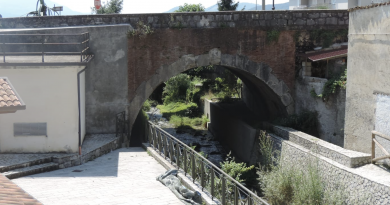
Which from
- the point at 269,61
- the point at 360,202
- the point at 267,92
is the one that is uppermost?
the point at 269,61

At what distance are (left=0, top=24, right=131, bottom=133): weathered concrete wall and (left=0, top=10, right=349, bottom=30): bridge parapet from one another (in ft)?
2.29

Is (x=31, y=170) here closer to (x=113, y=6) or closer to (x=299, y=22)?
(x=299, y=22)

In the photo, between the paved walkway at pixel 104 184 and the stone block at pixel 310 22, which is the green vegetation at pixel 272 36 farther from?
the paved walkway at pixel 104 184

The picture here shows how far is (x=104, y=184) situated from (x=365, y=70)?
19.6ft

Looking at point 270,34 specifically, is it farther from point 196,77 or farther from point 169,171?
point 196,77

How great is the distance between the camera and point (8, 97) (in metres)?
6.35

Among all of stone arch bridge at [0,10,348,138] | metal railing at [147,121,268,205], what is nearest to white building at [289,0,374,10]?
stone arch bridge at [0,10,348,138]

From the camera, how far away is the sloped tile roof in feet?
19.8

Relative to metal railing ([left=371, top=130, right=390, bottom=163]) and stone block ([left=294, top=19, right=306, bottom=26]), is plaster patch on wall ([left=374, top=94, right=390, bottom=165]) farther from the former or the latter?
stone block ([left=294, top=19, right=306, bottom=26])

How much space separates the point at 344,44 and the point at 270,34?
2309mm

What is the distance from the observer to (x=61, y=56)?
13.3 m

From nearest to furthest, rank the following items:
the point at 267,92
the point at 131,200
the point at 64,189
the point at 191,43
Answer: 1. the point at 131,200
2. the point at 64,189
3. the point at 191,43
4. the point at 267,92

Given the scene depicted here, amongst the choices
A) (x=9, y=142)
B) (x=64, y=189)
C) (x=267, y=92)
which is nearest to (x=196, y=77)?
(x=267, y=92)

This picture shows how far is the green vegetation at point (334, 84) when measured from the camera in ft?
42.3
